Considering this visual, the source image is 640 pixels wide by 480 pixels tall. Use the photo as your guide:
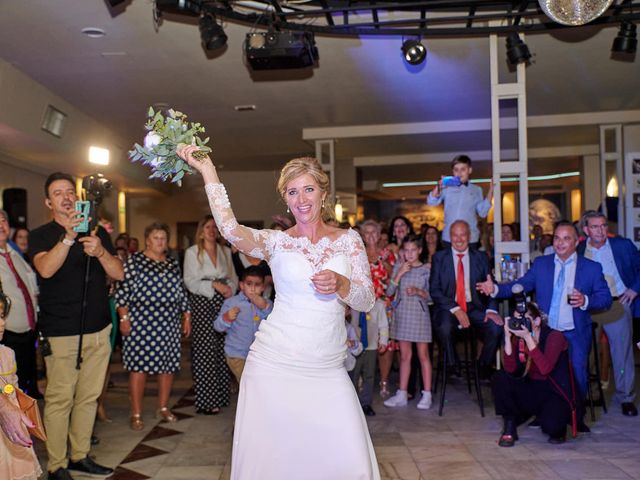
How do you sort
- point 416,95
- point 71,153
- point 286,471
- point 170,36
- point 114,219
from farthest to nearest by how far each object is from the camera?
point 114,219 < point 71,153 < point 416,95 < point 170,36 < point 286,471

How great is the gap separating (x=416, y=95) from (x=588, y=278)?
4.55 metres

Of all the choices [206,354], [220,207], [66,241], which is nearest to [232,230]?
[220,207]

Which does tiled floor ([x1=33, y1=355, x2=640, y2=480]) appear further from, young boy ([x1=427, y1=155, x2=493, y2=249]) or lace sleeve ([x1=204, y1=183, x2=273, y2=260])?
lace sleeve ([x1=204, y1=183, x2=273, y2=260])

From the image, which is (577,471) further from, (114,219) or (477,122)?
(114,219)

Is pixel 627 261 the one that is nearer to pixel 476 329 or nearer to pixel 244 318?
pixel 476 329

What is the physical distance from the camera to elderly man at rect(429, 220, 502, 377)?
562 cm

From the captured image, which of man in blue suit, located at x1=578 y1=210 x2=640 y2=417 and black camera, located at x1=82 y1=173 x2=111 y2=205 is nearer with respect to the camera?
black camera, located at x1=82 y1=173 x2=111 y2=205

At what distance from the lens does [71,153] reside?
959cm

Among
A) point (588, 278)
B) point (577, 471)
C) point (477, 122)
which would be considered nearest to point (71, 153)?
point (477, 122)

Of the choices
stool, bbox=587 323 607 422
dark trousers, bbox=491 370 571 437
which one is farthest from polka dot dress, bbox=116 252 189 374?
stool, bbox=587 323 607 422

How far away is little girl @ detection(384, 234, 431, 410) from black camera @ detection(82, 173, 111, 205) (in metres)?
2.73

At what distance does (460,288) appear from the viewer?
570cm

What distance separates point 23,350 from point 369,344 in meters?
2.48

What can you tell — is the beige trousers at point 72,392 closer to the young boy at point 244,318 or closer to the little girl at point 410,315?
the young boy at point 244,318
